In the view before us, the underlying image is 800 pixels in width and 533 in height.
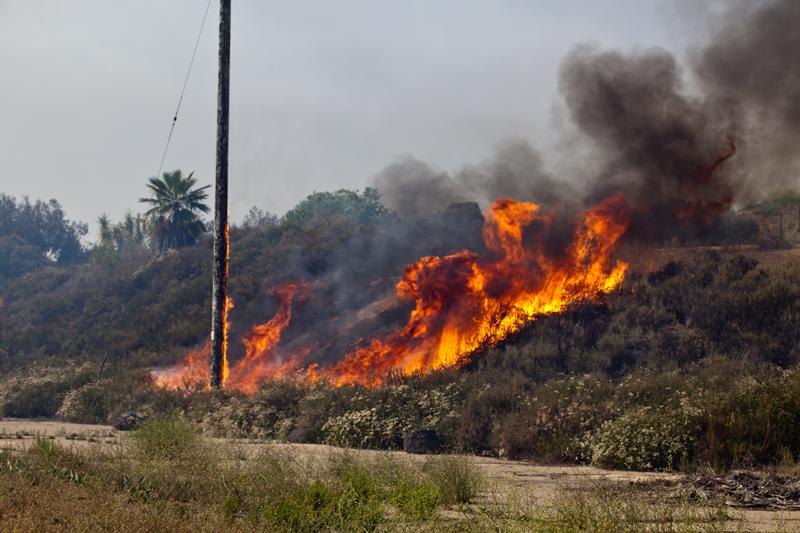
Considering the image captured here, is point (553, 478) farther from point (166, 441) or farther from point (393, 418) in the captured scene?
point (166, 441)

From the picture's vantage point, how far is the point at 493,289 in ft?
91.5

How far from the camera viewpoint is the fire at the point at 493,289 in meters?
26.7

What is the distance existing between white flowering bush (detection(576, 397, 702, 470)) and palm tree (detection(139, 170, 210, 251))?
4840 cm

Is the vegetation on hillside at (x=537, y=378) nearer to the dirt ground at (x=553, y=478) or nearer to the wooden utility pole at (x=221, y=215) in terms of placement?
the dirt ground at (x=553, y=478)

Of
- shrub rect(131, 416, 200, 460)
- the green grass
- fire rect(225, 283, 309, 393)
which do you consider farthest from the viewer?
fire rect(225, 283, 309, 393)

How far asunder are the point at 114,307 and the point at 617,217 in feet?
102

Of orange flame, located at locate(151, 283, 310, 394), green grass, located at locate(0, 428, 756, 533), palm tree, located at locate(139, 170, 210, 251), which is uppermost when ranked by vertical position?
palm tree, located at locate(139, 170, 210, 251)

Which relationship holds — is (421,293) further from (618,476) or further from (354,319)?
(618,476)

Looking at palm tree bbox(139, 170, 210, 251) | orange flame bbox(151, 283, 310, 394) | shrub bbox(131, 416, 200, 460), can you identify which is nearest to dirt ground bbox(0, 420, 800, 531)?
shrub bbox(131, 416, 200, 460)

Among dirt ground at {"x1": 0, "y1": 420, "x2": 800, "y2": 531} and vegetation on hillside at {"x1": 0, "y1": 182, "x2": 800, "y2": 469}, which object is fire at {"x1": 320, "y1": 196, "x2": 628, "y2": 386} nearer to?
vegetation on hillside at {"x1": 0, "y1": 182, "x2": 800, "y2": 469}

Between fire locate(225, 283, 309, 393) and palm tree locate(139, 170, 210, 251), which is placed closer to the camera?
fire locate(225, 283, 309, 393)

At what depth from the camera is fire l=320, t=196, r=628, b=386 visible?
26672 millimetres

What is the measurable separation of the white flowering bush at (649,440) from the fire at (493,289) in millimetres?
9104

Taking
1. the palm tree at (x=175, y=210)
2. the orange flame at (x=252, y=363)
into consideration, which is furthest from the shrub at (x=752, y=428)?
the palm tree at (x=175, y=210)
